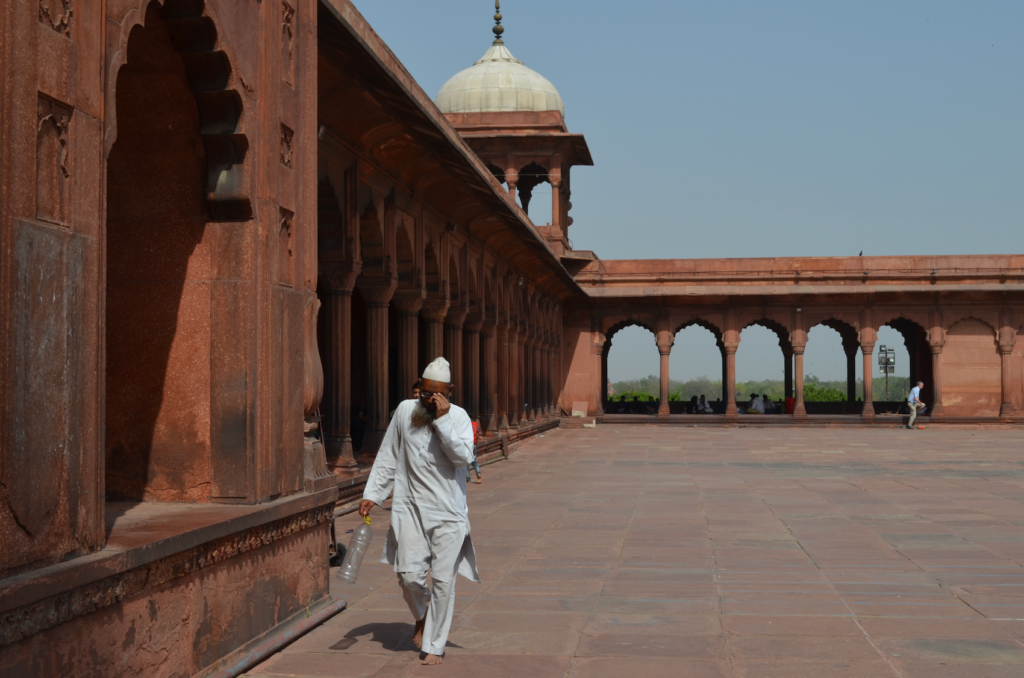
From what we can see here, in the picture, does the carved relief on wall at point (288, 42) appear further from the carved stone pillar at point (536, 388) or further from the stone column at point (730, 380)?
the stone column at point (730, 380)

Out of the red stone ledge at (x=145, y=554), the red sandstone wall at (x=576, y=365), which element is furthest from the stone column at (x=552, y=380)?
the red stone ledge at (x=145, y=554)

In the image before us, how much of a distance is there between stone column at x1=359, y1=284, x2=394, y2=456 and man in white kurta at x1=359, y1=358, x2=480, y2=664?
25.7ft

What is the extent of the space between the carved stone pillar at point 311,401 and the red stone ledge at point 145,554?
0.09 metres

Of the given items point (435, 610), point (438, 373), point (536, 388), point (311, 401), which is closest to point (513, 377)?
point (536, 388)

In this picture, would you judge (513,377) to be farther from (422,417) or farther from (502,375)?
(422,417)

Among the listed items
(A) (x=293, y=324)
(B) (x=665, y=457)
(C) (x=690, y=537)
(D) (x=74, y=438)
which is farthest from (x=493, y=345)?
(D) (x=74, y=438)

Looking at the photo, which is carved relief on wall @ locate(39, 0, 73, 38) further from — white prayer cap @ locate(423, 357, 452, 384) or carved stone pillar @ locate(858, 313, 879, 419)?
carved stone pillar @ locate(858, 313, 879, 419)

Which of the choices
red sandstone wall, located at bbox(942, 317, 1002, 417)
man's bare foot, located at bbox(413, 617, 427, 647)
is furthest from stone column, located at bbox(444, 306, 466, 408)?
red sandstone wall, located at bbox(942, 317, 1002, 417)

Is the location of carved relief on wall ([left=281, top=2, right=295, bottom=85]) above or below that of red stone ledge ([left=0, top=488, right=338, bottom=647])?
above

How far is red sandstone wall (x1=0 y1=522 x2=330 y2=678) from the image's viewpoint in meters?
3.38

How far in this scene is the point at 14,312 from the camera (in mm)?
3229

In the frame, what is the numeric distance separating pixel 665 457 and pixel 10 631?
1505cm

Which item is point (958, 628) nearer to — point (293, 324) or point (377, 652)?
point (377, 652)

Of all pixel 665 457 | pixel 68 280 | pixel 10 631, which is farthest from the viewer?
pixel 665 457
